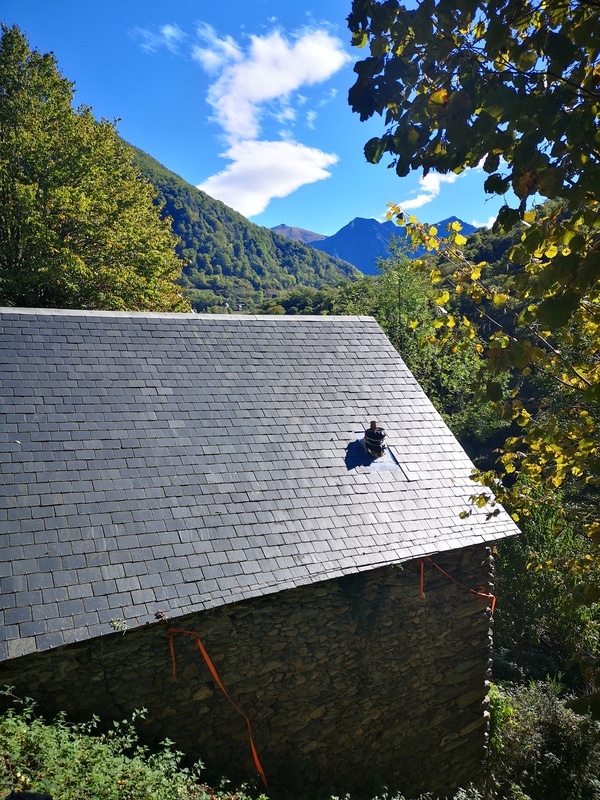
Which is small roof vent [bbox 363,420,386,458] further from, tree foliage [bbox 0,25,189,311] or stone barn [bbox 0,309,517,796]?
tree foliage [bbox 0,25,189,311]

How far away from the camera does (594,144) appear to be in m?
2.28

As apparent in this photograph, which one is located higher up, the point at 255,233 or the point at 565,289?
the point at 255,233

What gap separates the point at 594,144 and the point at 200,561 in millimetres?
4828

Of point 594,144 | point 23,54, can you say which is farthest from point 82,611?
point 23,54

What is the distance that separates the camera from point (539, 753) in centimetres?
755

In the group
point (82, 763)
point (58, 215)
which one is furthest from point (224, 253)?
point (82, 763)

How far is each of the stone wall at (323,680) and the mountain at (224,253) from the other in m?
85.7

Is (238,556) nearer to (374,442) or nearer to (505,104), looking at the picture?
(374,442)

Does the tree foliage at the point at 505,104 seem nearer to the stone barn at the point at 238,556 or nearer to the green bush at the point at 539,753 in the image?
the stone barn at the point at 238,556

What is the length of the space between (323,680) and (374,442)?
3.05 meters

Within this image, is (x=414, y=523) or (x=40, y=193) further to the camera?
(x=40, y=193)

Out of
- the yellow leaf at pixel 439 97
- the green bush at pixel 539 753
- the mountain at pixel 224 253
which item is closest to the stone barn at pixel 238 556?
the green bush at pixel 539 753

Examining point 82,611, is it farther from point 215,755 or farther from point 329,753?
point 329,753

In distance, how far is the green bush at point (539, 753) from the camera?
7.04 m
